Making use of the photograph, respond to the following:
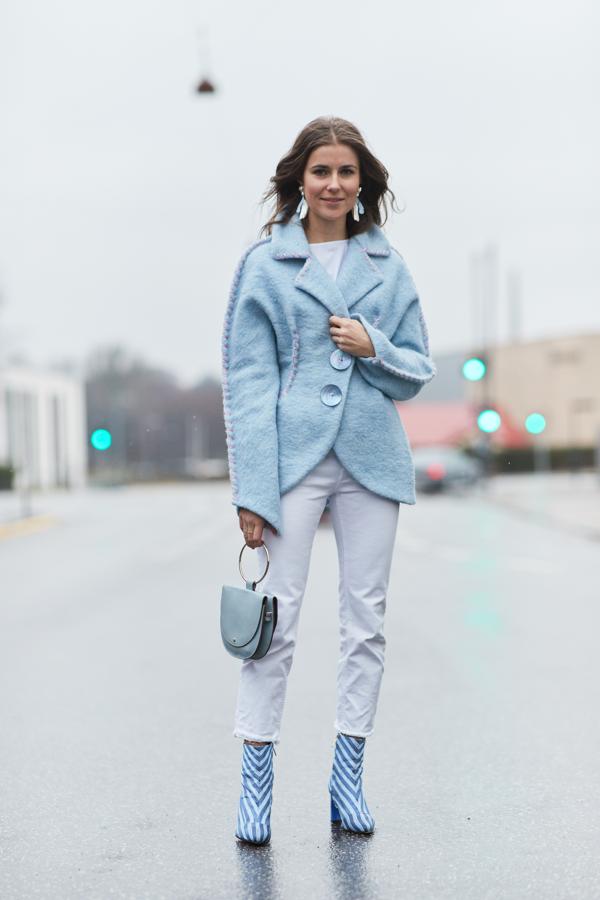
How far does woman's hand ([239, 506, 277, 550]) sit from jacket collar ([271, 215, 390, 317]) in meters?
0.56

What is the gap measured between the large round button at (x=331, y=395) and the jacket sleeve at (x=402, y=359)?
0.31ft

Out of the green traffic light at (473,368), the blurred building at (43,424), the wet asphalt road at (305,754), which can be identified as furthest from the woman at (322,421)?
the blurred building at (43,424)

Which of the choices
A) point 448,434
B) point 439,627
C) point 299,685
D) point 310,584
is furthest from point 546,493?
point 448,434

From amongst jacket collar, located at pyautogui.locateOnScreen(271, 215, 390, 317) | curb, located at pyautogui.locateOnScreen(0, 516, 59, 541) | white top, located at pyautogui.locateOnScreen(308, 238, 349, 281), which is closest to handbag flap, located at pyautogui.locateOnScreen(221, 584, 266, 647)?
jacket collar, located at pyautogui.locateOnScreen(271, 215, 390, 317)

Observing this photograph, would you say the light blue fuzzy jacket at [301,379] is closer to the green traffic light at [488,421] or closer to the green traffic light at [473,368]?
the green traffic light at [488,421]

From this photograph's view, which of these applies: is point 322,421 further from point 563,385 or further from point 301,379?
point 563,385

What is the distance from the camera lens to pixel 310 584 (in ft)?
31.1

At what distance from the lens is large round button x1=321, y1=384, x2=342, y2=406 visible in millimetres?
2850

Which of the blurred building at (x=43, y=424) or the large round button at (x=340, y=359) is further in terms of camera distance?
the blurred building at (x=43, y=424)

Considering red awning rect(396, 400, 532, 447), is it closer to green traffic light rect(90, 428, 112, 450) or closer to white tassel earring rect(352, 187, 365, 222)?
green traffic light rect(90, 428, 112, 450)

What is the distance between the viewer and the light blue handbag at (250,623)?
2.79 metres

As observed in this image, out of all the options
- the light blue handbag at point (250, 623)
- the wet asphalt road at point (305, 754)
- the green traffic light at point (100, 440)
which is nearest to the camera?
the wet asphalt road at point (305, 754)

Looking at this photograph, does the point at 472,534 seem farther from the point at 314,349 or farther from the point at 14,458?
the point at 14,458

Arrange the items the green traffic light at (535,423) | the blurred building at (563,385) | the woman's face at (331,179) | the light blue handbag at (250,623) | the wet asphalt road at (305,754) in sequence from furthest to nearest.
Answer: the blurred building at (563,385) < the green traffic light at (535,423) < the woman's face at (331,179) < the light blue handbag at (250,623) < the wet asphalt road at (305,754)
